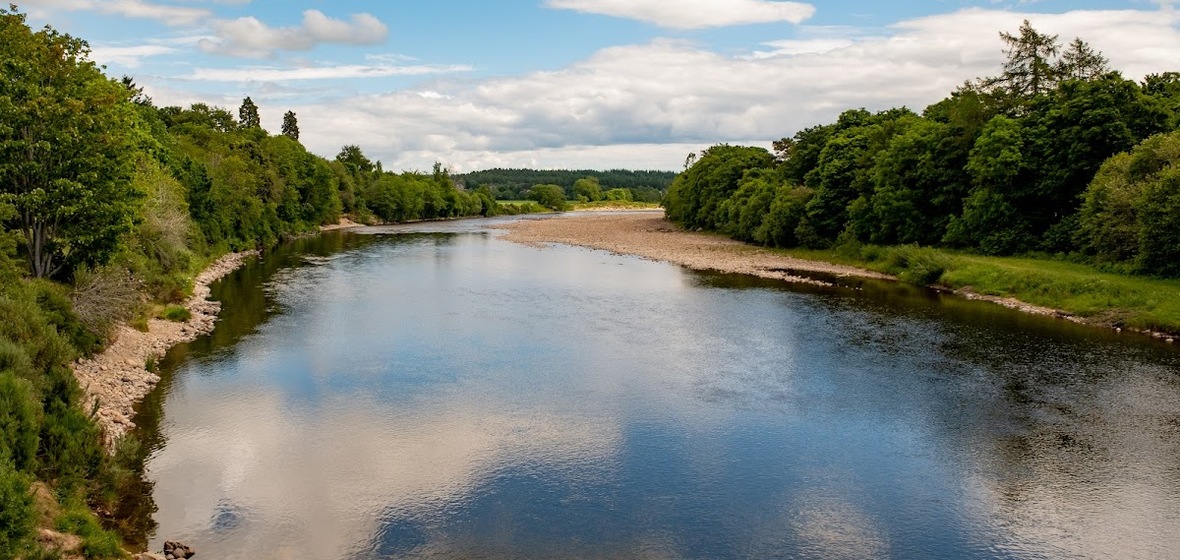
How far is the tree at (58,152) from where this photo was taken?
23875mm

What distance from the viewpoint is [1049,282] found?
1559 inches

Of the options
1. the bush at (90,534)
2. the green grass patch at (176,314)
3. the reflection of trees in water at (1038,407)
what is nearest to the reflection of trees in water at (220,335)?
the bush at (90,534)

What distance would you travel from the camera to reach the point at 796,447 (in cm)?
1964

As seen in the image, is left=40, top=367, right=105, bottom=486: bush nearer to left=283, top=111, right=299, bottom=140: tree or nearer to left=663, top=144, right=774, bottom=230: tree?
left=663, top=144, right=774, bottom=230: tree

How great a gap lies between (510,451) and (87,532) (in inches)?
346

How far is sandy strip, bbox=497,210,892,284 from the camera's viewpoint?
182 ft

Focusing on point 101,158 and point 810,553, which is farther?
point 101,158

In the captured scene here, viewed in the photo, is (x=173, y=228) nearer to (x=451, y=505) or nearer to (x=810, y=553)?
(x=451, y=505)

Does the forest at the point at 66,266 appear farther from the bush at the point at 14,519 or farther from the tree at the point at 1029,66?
the tree at the point at 1029,66

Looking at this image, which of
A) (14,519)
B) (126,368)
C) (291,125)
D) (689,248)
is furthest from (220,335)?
(291,125)

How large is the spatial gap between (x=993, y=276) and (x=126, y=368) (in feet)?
137

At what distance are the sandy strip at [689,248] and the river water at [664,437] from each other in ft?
→ 58.4

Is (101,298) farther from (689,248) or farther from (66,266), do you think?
(689,248)

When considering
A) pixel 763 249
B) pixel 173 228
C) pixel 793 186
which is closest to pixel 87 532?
pixel 173 228
